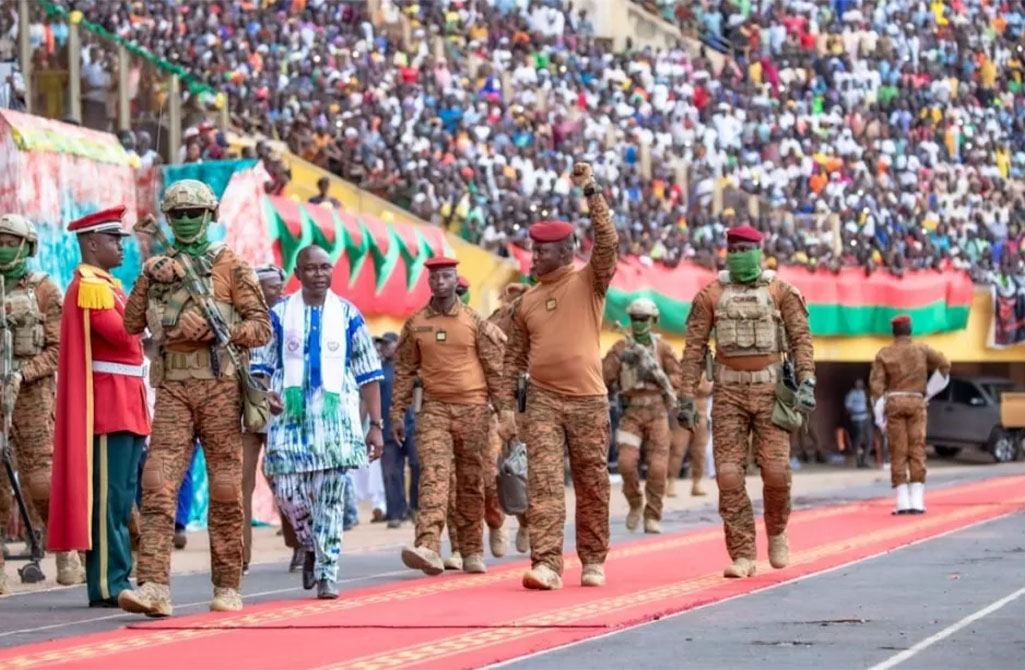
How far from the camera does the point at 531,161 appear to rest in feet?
118

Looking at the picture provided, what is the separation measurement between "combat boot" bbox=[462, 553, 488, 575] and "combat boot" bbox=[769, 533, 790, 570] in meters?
1.87

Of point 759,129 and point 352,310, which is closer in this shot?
point 352,310

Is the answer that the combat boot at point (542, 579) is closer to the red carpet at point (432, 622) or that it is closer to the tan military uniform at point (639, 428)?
the red carpet at point (432, 622)

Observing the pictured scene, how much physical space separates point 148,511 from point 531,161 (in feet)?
80.8

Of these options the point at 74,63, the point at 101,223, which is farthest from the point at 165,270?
the point at 74,63

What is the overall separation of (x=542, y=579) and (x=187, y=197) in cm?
299

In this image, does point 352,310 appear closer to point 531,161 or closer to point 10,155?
point 10,155

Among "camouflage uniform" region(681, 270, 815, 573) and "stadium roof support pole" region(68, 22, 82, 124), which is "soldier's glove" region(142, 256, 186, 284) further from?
"stadium roof support pole" region(68, 22, 82, 124)

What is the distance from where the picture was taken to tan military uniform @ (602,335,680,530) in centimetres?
1970

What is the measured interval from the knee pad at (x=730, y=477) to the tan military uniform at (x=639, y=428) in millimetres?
5535

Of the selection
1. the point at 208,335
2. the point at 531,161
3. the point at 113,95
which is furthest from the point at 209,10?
the point at 208,335

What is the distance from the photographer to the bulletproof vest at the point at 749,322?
1406 centimetres

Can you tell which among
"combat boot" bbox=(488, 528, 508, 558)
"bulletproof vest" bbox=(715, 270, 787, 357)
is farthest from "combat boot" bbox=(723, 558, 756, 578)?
"combat boot" bbox=(488, 528, 508, 558)

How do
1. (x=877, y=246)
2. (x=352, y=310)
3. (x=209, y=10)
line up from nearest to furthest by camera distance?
(x=352, y=310) → (x=209, y=10) → (x=877, y=246)
